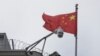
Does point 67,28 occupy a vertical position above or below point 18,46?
above

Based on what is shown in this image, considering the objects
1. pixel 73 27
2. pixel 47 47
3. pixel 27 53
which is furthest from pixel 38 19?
pixel 27 53

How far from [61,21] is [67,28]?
0.22 feet

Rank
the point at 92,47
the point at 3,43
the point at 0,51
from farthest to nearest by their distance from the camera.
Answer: the point at 92,47, the point at 3,43, the point at 0,51

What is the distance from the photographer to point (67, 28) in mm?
2723

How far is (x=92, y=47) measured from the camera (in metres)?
2.95

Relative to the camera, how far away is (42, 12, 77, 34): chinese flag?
270cm

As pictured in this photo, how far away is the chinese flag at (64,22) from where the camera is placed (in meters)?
2.70

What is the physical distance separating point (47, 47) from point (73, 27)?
0.37m

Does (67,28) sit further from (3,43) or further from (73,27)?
(3,43)

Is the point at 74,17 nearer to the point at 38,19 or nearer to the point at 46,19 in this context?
the point at 46,19

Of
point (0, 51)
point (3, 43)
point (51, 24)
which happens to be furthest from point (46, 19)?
point (0, 51)

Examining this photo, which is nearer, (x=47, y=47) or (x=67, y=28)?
(x=67, y=28)

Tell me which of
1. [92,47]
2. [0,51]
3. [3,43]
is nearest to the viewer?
[0,51]

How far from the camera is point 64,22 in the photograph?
2.72 m
